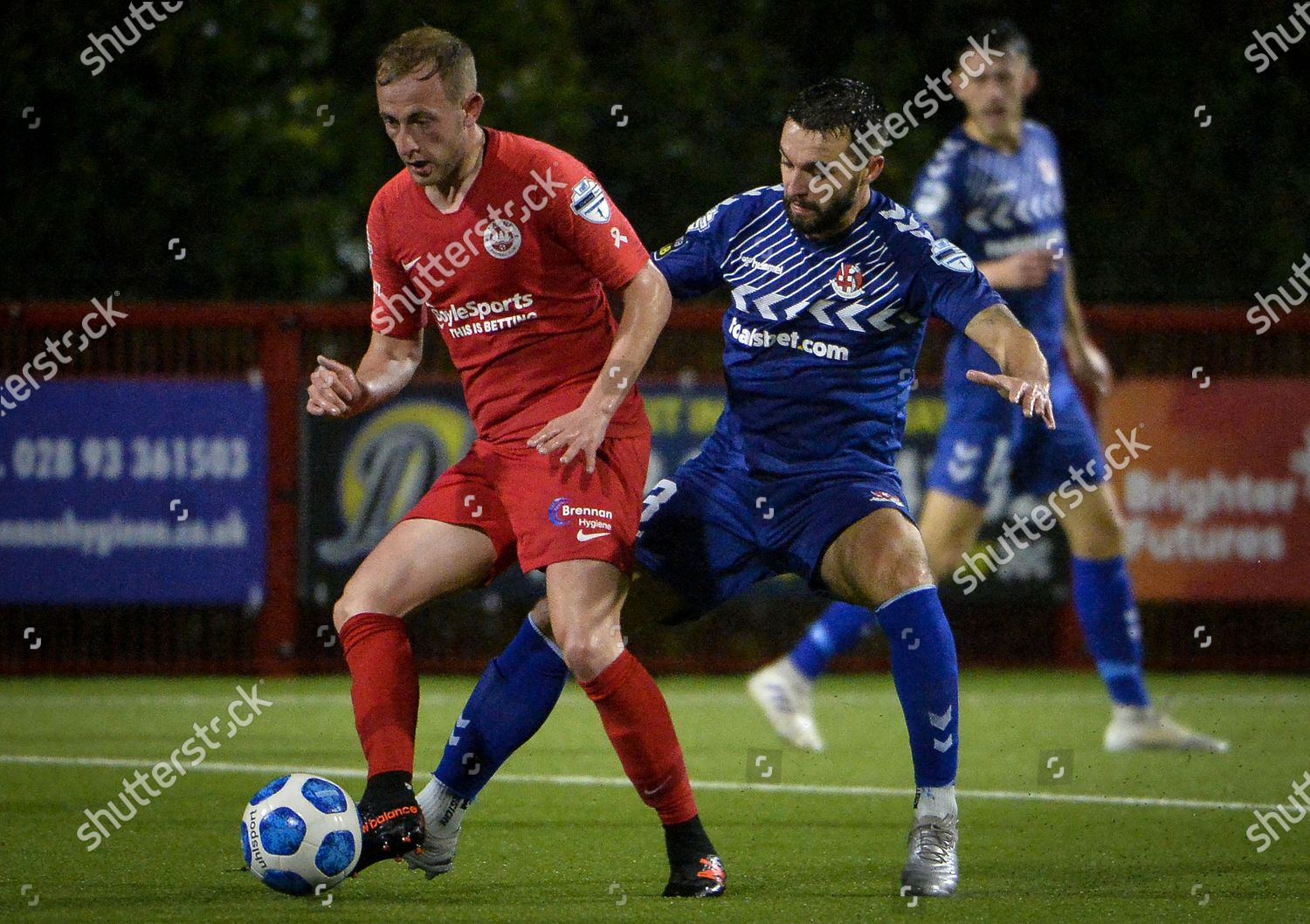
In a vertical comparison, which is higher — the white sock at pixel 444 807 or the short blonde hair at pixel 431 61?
the short blonde hair at pixel 431 61

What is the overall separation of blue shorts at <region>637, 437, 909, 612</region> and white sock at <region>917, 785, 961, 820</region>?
60 centimetres

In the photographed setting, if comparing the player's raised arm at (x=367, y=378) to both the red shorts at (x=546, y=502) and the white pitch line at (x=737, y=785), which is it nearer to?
the red shorts at (x=546, y=502)

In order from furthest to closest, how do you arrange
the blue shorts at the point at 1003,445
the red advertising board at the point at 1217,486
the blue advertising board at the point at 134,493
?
the red advertising board at the point at 1217,486, the blue advertising board at the point at 134,493, the blue shorts at the point at 1003,445

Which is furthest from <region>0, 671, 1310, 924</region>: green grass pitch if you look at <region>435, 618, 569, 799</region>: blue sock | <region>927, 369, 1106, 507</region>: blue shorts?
<region>927, 369, 1106, 507</region>: blue shorts

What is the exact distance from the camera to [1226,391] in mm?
10492

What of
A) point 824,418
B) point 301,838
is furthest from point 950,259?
point 301,838

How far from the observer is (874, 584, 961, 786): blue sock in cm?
489

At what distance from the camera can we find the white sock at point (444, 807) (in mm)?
5078

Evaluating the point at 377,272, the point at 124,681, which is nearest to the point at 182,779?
the point at 377,272

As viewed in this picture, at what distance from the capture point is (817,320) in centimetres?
518

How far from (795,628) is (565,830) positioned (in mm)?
4923

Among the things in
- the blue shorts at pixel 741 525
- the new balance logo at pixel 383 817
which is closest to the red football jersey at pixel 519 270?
the blue shorts at pixel 741 525

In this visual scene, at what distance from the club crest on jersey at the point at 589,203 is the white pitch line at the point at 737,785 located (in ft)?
8.04

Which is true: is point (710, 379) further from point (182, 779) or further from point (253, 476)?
point (182, 779)
